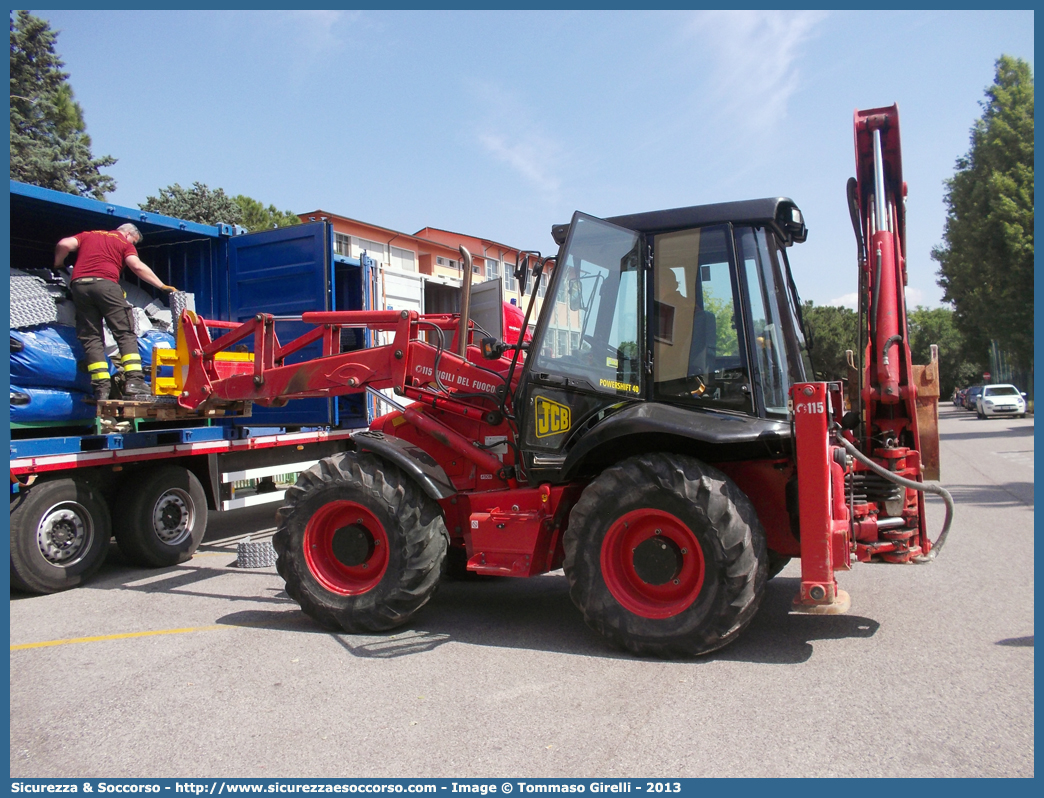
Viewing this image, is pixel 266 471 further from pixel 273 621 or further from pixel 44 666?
pixel 44 666

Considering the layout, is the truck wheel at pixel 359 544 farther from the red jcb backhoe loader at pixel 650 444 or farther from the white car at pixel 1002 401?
the white car at pixel 1002 401

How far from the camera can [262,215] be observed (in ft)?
124

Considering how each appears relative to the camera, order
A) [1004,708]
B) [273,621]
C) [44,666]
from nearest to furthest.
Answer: [1004,708]
[44,666]
[273,621]

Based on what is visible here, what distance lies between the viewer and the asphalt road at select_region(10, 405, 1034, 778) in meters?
3.32

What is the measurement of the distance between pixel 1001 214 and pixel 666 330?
98.9ft

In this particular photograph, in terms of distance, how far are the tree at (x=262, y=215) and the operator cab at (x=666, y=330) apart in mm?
34134

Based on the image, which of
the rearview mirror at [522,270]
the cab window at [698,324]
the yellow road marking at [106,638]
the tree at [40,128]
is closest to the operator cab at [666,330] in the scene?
the cab window at [698,324]

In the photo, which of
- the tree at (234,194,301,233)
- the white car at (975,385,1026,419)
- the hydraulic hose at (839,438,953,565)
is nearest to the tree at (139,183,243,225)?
the tree at (234,194,301,233)

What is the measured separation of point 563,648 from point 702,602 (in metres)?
0.98

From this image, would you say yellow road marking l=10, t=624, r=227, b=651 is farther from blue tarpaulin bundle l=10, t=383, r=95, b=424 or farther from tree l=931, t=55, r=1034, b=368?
tree l=931, t=55, r=1034, b=368

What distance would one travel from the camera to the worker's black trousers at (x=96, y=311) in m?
6.73

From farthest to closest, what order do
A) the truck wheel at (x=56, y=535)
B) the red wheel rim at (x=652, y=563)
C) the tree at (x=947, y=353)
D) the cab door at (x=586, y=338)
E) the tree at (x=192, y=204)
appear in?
the tree at (x=947, y=353)
the tree at (x=192, y=204)
the truck wheel at (x=56, y=535)
the cab door at (x=586, y=338)
the red wheel rim at (x=652, y=563)

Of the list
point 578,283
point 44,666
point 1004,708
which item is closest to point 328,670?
point 44,666
